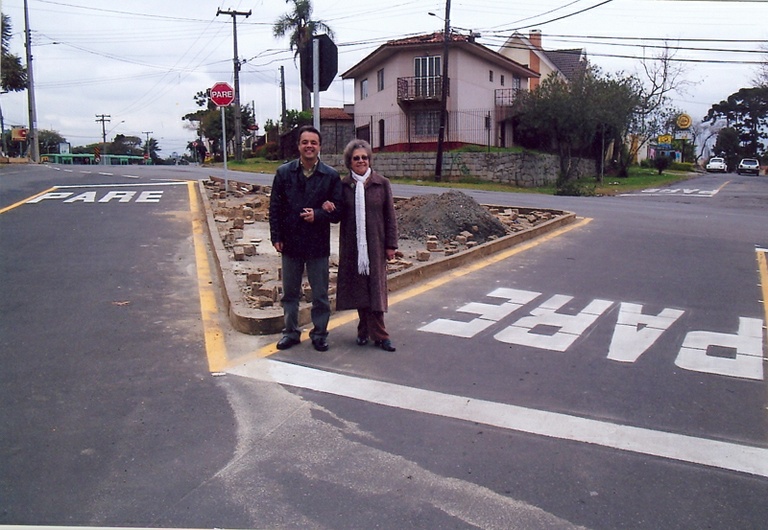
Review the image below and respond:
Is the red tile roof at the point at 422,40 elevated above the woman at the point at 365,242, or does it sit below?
above

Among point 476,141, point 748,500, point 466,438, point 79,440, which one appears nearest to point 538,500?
point 466,438

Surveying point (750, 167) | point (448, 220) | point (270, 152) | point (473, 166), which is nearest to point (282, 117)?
point (270, 152)

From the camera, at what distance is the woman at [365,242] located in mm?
6254

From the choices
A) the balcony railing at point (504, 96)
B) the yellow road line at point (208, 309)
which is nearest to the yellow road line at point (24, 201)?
the yellow road line at point (208, 309)

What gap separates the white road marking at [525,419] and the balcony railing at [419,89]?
3503 centimetres

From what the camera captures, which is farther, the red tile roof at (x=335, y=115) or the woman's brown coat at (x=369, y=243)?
the red tile roof at (x=335, y=115)

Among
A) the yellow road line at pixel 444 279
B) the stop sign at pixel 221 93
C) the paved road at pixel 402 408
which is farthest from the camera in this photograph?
the stop sign at pixel 221 93

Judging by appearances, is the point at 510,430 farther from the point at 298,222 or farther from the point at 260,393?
the point at 298,222

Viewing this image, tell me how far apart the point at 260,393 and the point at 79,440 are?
1.26 metres

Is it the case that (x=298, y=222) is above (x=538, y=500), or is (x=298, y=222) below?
above

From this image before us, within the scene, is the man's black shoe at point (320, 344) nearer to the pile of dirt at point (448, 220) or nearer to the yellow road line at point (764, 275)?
the yellow road line at point (764, 275)

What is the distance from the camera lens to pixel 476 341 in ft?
21.7

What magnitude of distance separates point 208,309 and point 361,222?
2148 millimetres

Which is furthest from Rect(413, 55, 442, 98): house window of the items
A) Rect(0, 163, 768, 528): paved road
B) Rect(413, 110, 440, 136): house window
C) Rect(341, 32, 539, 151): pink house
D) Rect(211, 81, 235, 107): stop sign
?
Rect(0, 163, 768, 528): paved road
